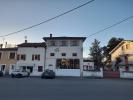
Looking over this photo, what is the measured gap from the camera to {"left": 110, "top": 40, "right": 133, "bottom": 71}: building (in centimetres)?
5119

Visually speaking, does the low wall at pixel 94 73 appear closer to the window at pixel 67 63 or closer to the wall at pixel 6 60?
the window at pixel 67 63

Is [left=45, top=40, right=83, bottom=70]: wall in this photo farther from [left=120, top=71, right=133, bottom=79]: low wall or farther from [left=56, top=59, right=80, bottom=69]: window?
[left=120, top=71, right=133, bottom=79]: low wall

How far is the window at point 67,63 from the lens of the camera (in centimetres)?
4394

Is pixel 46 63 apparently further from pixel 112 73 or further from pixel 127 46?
pixel 127 46

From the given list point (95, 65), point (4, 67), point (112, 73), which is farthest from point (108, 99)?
point (95, 65)

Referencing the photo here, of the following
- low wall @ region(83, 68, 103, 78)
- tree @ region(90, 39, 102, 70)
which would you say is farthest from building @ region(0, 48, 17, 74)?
tree @ region(90, 39, 102, 70)

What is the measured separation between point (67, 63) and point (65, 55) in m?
1.91

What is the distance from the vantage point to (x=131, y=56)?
51.6 m

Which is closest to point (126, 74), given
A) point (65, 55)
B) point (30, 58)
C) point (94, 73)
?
point (94, 73)

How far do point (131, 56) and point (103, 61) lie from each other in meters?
26.6

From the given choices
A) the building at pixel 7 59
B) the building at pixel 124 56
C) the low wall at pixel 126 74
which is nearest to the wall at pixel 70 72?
the low wall at pixel 126 74

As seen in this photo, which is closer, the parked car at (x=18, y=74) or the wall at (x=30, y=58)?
the parked car at (x=18, y=74)

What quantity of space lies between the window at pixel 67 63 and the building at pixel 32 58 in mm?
3829

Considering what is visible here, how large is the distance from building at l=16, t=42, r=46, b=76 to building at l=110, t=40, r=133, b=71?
2175 cm
